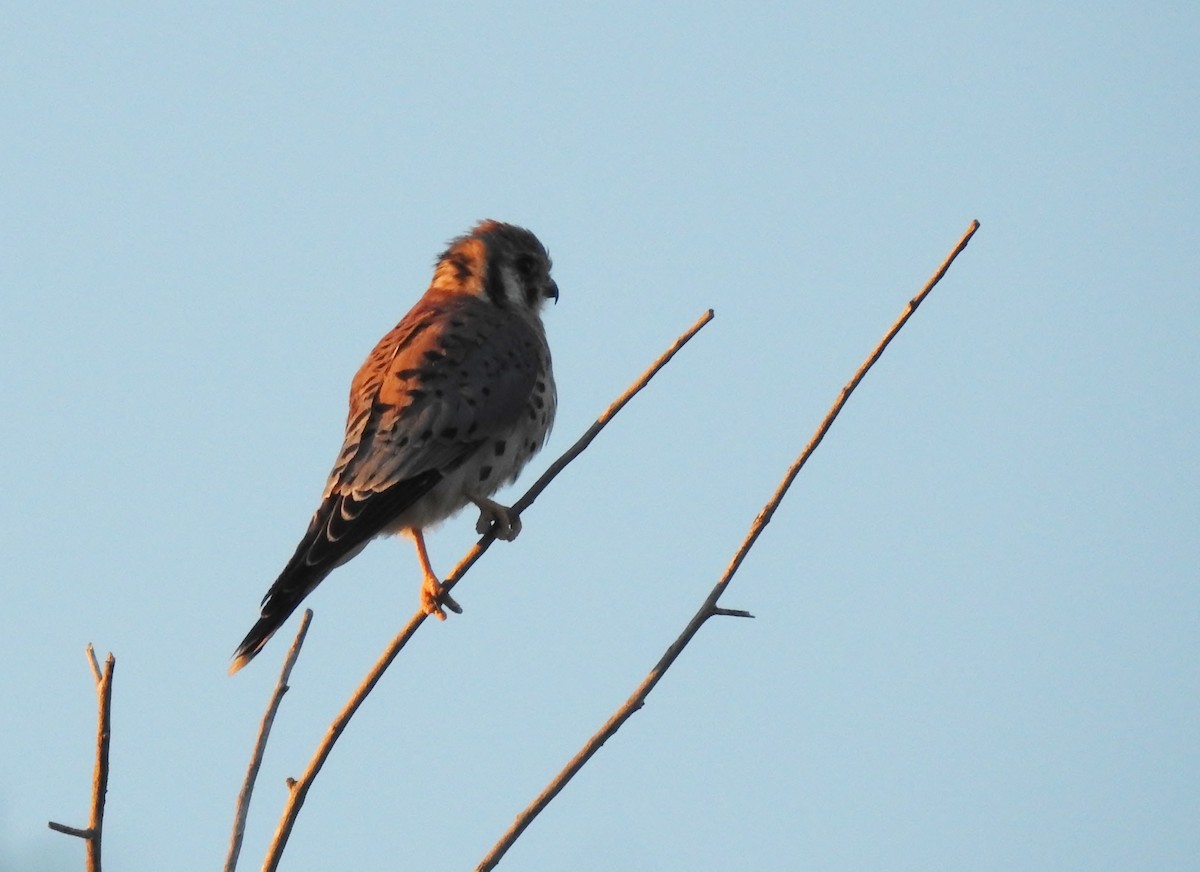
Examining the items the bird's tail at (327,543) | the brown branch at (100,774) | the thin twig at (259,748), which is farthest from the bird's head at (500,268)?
the brown branch at (100,774)

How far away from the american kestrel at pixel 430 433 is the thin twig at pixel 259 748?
732 mm

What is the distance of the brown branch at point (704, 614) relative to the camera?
2818mm

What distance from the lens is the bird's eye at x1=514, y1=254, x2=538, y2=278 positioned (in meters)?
6.43

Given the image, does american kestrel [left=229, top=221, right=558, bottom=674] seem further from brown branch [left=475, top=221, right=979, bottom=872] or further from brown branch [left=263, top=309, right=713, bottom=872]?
brown branch [left=475, top=221, right=979, bottom=872]

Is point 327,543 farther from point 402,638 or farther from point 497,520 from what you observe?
point 402,638

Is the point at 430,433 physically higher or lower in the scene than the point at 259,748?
higher

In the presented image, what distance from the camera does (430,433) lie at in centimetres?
505

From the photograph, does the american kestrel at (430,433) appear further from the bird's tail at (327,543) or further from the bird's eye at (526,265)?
the bird's eye at (526,265)

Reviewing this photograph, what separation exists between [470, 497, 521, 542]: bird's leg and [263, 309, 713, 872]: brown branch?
92cm

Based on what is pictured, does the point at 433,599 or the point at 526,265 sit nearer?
the point at 433,599

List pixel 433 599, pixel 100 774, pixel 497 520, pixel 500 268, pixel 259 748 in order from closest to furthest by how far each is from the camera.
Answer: pixel 100 774, pixel 259 748, pixel 433 599, pixel 497 520, pixel 500 268

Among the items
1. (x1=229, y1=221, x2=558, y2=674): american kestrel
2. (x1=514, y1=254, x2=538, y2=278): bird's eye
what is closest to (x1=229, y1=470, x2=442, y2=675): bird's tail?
(x1=229, y1=221, x2=558, y2=674): american kestrel

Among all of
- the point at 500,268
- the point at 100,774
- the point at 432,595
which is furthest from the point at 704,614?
the point at 500,268

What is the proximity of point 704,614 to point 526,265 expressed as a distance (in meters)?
3.48
